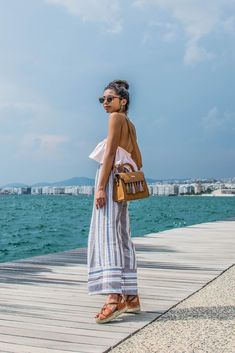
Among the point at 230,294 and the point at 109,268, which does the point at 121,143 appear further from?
the point at 230,294

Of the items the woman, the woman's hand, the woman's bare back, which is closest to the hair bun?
the woman

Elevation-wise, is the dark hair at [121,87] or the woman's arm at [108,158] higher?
the dark hair at [121,87]

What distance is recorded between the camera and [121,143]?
4.23 metres

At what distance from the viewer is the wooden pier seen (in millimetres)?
3650

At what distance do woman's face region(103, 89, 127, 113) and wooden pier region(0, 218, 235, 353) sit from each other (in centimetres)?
160

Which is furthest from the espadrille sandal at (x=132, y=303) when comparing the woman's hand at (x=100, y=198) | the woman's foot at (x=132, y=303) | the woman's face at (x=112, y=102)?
the woman's face at (x=112, y=102)

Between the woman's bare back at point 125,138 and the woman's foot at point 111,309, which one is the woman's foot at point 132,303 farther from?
the woman's bare back at point 125,138

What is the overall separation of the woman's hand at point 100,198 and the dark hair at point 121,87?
2.29 feet

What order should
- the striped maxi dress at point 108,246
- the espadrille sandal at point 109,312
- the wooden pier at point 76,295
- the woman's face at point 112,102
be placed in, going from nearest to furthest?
the wooden pier at point 76,295
the espadrille sandal at point 109,312
the striped maxi dress at point 108,246
the woman's face at point 112,102

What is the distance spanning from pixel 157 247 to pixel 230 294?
153 inches

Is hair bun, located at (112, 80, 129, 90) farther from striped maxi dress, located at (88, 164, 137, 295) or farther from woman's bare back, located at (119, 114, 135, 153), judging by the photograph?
striped maxi dress, located at (88, 164, 137, 295)

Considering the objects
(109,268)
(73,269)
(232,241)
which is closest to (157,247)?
(232,241)

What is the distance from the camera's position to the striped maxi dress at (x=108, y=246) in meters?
4.15

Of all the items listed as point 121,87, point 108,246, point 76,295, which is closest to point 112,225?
point 108,246
